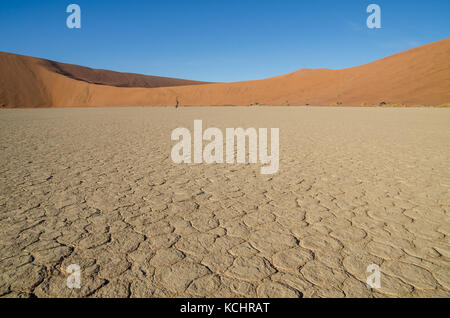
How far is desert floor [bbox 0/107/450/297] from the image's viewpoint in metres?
1.82

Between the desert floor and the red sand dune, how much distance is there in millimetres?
24276

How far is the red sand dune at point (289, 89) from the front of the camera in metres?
27.0

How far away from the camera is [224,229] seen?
2.57m

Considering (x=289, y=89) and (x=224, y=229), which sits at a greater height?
(x=289, y=89)

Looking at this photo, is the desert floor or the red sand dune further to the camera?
the red sand dune

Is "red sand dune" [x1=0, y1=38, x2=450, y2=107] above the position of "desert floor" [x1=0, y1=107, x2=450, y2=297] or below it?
above

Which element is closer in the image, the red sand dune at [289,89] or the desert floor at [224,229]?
the desert floor at [224,229]

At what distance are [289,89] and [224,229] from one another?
39648mm

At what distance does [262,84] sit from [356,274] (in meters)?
45.3

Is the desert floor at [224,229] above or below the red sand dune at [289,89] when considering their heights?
below

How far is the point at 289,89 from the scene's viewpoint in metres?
39.7

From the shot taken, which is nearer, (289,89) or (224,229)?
(224,229)

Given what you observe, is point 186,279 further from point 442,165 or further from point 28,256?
point 442,165

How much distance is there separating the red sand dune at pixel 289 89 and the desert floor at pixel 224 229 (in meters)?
24.3
